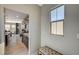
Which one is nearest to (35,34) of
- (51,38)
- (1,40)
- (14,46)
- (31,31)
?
(31,31)

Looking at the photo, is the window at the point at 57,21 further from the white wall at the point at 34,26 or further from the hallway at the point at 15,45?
the hallway at the point at 15,45

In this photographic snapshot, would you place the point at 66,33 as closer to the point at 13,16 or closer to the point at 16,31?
the point at 16,31

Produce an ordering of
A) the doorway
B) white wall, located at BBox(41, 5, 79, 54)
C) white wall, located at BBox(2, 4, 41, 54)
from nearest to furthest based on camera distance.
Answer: white wall, located at BBox(41, 5, 79, 54) → the doorway → white wall, located at BBox(2, 4, 41, 54)

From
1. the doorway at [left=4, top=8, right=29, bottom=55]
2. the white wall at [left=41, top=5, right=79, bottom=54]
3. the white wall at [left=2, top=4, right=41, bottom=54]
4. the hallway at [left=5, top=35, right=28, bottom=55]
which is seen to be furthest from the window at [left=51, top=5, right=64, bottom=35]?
the hallway at [left=5, top=35, right=28, bottom=55]

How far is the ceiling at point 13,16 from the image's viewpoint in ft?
6.04

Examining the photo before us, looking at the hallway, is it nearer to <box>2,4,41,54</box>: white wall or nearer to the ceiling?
<box>2,4,41,54</box>: white wall

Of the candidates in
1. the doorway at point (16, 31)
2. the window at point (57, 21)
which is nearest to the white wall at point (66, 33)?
the window at point (57, 21)

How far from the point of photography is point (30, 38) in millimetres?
2062

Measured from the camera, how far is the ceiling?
1840mm

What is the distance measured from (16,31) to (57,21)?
0.85 meters

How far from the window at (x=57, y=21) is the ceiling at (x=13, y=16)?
1.93 feet

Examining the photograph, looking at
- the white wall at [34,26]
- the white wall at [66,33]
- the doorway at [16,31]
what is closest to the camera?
the white wall at [66,33]

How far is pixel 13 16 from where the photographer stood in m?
1.90
